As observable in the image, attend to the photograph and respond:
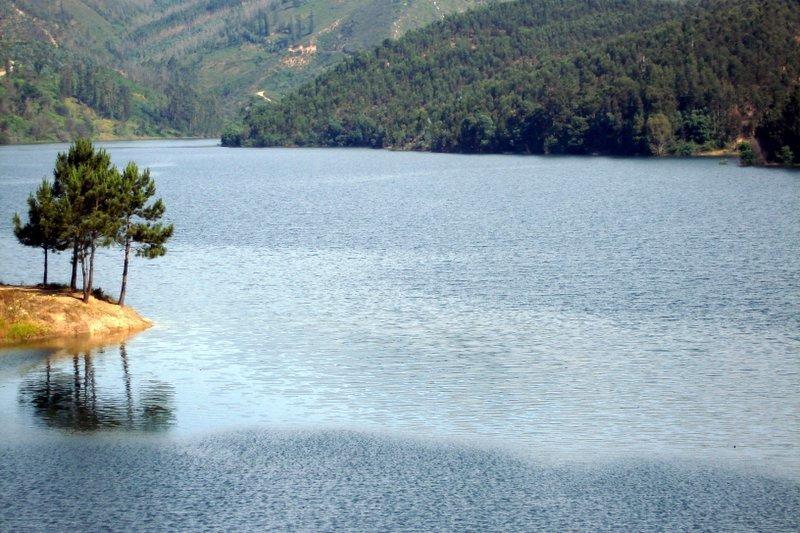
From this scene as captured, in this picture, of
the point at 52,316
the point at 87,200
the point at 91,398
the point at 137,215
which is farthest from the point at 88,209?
the point at 91,398

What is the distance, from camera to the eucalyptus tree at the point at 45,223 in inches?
2857

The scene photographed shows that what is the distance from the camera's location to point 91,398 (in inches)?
2312

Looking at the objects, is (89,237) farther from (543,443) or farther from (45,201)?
(543,443)

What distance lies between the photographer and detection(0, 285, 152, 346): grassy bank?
7075 centimetres

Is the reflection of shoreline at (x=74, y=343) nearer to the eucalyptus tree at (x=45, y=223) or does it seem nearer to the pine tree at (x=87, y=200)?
the pine tree at (x=87, y=200)

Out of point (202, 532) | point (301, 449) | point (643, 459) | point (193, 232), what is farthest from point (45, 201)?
point (193, 232)

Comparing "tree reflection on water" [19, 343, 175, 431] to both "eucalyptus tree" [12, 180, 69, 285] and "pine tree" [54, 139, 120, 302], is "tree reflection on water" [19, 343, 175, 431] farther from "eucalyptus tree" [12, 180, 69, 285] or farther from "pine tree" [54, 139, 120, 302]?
"eucalyptus tree" [12, 180, 69, 285]

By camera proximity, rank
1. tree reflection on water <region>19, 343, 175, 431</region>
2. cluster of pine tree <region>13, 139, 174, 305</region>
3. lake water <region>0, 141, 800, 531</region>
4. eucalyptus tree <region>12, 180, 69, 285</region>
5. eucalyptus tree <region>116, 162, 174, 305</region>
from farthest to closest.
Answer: eucalyptus tree <region>116, 162, 174, 305</region> → cluster of pine tree <region>13, 139, 174, 305</region> → eucalyptus tree <region>12, 180, 69, 285</region> → tree reflection on water <region>19, 343, 175, 431</region> → lake water <region>0, 141, 800, 531</region>

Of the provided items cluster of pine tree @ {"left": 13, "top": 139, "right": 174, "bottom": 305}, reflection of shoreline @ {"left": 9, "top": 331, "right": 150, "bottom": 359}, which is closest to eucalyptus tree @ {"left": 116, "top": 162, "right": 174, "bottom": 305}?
cluster of pine tree @ {"left": 13, "top": 139, "right": 174, "bottom": 305}

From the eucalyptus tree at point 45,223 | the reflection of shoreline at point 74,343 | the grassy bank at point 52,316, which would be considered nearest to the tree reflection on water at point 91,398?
the reflection of shoreline at point 74,343

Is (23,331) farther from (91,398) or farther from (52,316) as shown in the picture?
(91,398)

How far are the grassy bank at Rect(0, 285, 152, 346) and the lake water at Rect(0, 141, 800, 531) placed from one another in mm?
2557

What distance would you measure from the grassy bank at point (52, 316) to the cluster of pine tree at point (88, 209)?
151 centimetres

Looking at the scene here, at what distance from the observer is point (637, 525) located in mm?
40562
